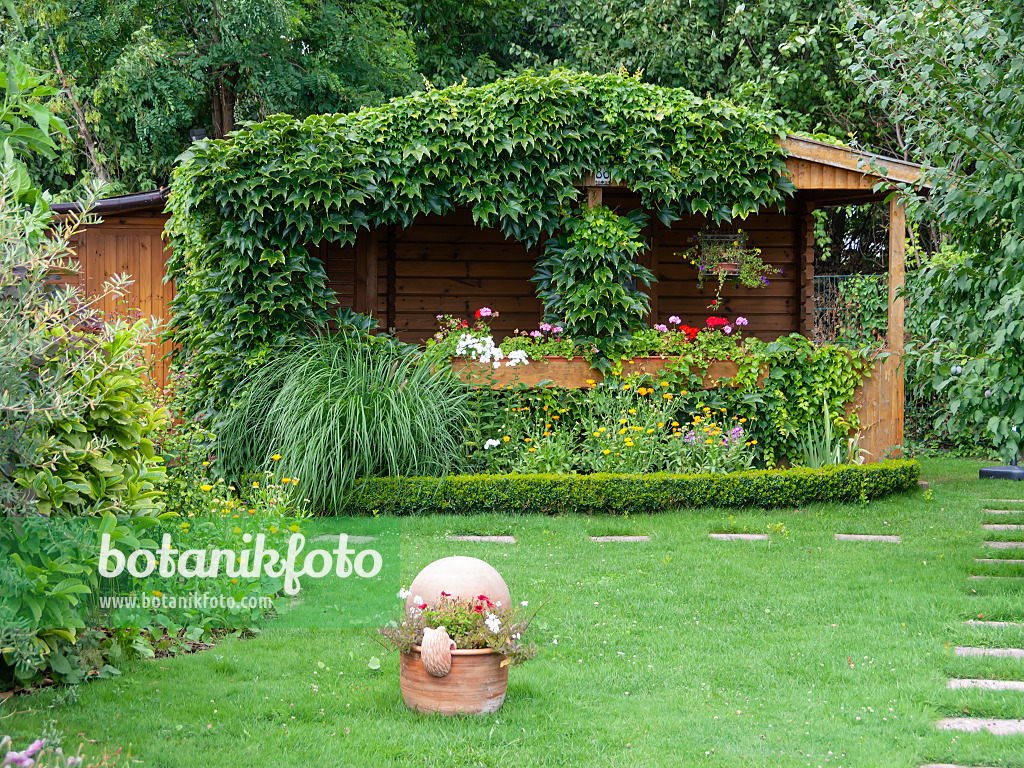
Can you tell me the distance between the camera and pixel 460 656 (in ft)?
11.0

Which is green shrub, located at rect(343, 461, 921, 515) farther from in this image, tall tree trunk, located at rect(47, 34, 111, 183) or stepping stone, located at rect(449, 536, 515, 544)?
tall tree trunk, located at rect(47, 34, 111, 183)

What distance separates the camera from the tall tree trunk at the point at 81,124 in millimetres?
12742

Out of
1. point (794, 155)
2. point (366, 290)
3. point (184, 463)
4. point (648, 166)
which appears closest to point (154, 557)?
point (184, 463)

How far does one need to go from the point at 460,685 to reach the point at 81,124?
1285 cm

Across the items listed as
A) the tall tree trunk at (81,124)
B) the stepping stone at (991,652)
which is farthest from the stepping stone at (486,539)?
the tall tree trunk at (81,124)

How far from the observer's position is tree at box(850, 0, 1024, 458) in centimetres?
471

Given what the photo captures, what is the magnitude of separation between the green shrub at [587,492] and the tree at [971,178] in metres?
2.37

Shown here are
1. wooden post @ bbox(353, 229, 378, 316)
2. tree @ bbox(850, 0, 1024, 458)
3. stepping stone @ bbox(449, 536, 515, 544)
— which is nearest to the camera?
tree @ bbox(850, 0, 1024, 458)

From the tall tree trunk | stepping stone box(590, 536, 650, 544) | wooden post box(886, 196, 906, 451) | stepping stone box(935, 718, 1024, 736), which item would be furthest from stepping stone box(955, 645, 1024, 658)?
the tall tree trunk

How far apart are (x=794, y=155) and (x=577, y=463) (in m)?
3.75

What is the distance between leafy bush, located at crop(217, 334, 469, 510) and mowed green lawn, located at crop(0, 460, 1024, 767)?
155 centimetres

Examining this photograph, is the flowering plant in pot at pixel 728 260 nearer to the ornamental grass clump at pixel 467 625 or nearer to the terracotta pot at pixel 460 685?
the ornamental grass clump at pixel 467 625

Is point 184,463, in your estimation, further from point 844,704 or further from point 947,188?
point 947,188

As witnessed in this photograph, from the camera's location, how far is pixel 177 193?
28.9 feet
